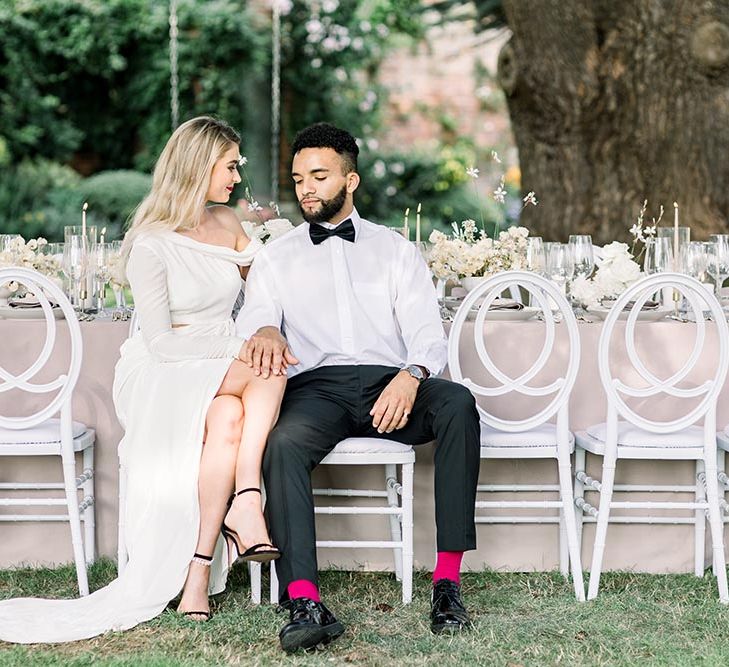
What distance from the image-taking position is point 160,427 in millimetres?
3438

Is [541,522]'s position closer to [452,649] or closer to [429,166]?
[452,649]

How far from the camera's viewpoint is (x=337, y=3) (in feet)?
43.1

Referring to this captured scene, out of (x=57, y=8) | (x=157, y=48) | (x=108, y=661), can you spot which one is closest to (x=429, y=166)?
→ (x=157, y=48)

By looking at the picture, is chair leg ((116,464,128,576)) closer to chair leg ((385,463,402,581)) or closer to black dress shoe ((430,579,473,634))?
chair leg ((385,463,402,581))

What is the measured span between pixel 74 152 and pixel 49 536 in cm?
1034

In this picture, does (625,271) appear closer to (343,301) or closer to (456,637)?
(343,301)

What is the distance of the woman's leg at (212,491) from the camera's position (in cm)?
340

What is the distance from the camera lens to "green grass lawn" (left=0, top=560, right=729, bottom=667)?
312 centimetres

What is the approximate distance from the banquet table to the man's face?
0.61 metres

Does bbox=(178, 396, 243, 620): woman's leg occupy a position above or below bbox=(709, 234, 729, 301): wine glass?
below

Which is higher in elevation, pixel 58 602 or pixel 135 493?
pixel 135 493

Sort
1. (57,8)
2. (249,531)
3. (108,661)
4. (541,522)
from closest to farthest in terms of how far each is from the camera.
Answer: (108,661)
(249,531)
(541,522)
(57,8)

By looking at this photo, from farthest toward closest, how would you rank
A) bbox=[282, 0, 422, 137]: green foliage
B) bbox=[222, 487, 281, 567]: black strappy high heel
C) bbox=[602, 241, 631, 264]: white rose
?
bbox=[282, 0, 422, 137]: green foliage, bbox=[602, 241, 631, 264]: white rose, bbox=[222, 487, 281, 567]: black strappy high heel

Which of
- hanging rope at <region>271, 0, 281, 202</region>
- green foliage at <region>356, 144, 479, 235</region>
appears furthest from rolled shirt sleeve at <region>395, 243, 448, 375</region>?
hanging rope at <region>271, 0, 281, 202</region>
